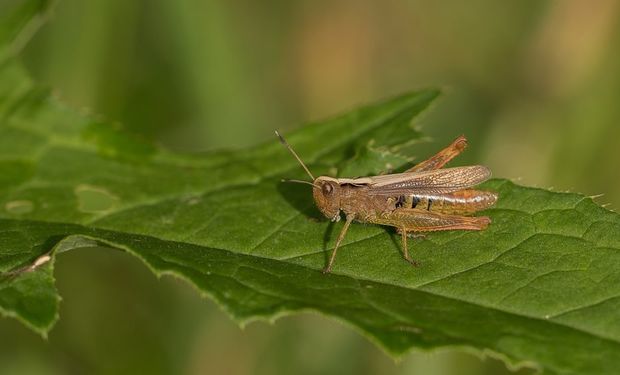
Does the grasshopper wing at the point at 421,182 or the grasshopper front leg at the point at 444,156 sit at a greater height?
the grasshopper front leg at the point at 444,156

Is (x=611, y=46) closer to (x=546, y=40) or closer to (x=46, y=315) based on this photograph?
(x=546, y=40)

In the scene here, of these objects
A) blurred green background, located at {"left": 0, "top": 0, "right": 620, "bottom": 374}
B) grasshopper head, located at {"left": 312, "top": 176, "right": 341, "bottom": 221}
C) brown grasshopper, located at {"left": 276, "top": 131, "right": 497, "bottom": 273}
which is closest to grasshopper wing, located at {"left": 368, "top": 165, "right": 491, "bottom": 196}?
brown grasshopper, located at {"left": 276, "top": 131, "right": 497, "bottom": 273}

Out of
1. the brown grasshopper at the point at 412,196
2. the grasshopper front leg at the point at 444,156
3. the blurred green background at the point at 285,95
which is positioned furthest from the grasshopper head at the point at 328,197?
the blurred green background at the point at 285,95

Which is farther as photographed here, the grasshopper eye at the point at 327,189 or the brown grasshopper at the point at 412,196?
the grasshopper eye at the point at 327,189

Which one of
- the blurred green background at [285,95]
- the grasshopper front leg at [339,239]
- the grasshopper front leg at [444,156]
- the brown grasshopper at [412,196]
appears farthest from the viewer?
the blurred green background at [285,95]

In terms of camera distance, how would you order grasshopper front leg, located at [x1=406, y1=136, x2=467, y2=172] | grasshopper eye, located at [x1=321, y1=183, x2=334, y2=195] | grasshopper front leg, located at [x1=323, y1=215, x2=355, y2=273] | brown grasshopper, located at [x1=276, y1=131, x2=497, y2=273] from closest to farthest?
1. grasshopper front leg, located at [x1=323, y1=215, x2=355, y2=273]
2. brown grasshopper, located at [x1=276, y1=131, x2=497, y2=273]
3. grasshopper eye, located at [x1=321, y1=183, x2=334, y2=195]
4. grasshopper front leg, located at [x1=406, y1=136, x2=467, y2=172]

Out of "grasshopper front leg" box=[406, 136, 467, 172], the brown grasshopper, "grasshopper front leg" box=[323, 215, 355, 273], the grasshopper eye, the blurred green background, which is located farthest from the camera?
the blurred green background

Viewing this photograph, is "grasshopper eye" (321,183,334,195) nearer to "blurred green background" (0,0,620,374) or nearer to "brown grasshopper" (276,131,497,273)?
"brown grasshopper" (276,131,497,273)

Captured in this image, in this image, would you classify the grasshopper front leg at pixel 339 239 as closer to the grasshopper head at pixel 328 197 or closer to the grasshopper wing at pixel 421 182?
the grasshopper head at pixel 328 197
